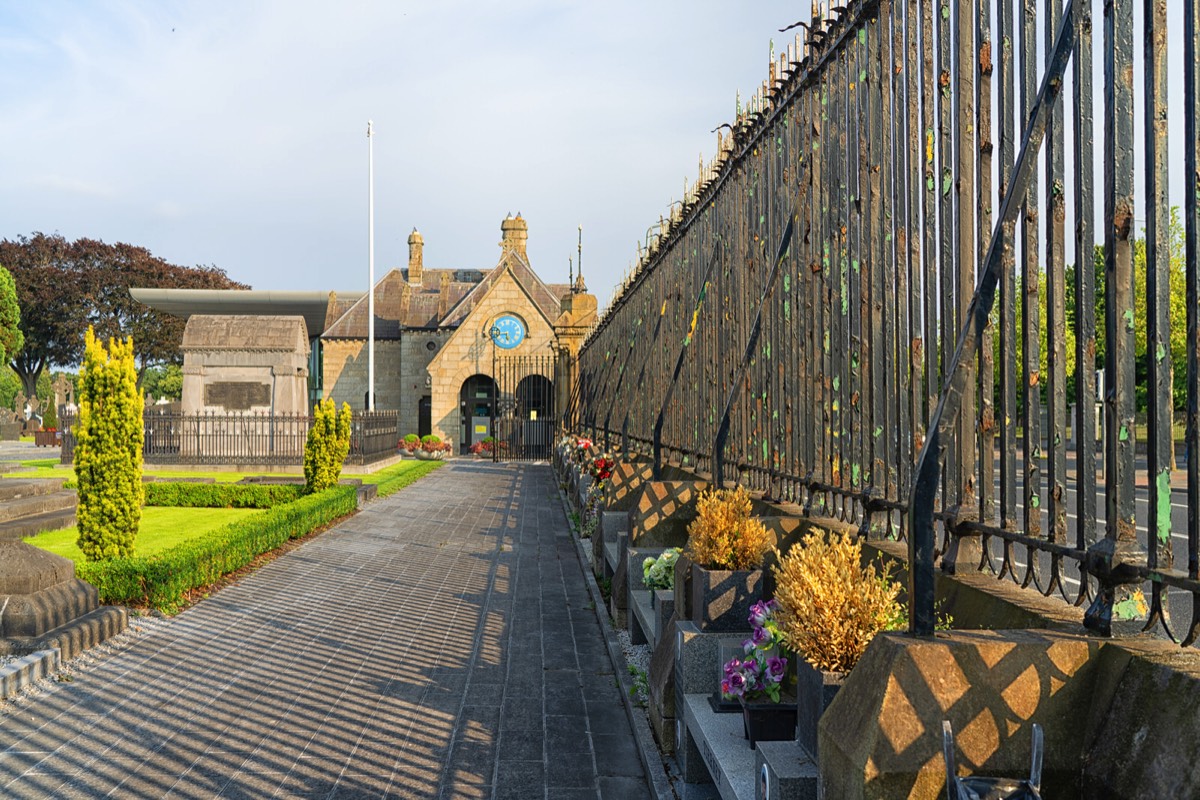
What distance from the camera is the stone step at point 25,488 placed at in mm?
15852

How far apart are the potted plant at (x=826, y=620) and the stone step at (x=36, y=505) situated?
49.6ft

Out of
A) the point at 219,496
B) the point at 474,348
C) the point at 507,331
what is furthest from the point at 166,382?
the point at 219,496

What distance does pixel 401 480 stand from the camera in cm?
2467

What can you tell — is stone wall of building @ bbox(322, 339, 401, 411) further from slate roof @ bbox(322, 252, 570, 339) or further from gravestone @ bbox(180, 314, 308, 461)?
gravestone @ bbox(180, 314, 308, 461)

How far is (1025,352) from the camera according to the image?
3.30 m

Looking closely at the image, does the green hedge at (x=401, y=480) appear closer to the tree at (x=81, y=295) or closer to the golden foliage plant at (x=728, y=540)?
the golden foliage plant at (x=728, y=540)

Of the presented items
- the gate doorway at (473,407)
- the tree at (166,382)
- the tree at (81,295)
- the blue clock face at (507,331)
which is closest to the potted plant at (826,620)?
the blue clock face at (507,331)

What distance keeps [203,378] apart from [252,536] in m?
17.9

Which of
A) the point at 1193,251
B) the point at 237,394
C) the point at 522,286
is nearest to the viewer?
the point at 1193,251

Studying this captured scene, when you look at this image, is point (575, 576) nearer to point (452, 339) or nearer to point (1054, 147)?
point (1054, 147)

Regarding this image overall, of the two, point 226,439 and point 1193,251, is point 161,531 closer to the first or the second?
point 226,439

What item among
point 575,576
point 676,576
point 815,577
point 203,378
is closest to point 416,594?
point 575,576

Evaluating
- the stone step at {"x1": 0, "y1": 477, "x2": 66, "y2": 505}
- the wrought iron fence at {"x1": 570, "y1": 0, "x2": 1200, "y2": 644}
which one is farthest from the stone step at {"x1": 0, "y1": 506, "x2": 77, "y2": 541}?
the wrought iron fence at {"x1": 570, "y1": 0, "x2": 1200, "y2": 644}

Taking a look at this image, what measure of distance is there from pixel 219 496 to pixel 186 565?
31.3 feet
